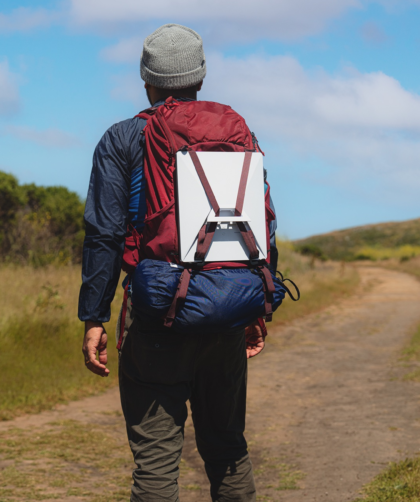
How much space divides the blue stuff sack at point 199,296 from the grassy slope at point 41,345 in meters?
3.71

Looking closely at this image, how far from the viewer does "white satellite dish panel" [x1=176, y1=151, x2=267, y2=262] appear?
2096 mm

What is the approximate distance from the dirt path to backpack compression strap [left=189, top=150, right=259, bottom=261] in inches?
Result: 76.7

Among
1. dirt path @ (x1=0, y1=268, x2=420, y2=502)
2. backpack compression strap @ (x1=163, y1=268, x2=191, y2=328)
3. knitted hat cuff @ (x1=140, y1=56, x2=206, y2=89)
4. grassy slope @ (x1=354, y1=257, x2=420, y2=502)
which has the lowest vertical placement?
dirt path @ (x1=0, y1=268, x2=420, y2=502)

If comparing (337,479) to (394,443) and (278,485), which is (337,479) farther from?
(394,443)

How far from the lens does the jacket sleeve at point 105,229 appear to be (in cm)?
216

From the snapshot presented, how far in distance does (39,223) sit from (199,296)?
39.4ft

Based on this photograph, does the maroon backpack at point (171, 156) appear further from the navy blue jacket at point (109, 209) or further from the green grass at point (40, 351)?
the green grass at point (40, 351)

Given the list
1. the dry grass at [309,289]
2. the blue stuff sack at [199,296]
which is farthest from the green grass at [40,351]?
the dry grass at [309,289]

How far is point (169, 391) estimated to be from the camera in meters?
2.20

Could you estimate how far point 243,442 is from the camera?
2490 millimetres

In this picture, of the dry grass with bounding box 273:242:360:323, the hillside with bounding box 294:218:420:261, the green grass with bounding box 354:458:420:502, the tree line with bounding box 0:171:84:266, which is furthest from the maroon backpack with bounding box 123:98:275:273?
the hillside with bounding box 294:218:420:261

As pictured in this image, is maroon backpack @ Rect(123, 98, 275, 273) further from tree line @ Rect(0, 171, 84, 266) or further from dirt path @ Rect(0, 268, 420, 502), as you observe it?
tree line @ Rect(0, 171, 84, 266)

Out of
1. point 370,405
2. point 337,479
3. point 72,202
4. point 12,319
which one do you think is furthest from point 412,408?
point 72,202

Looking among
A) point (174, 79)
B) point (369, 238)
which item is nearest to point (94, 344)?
point (174, 79)
